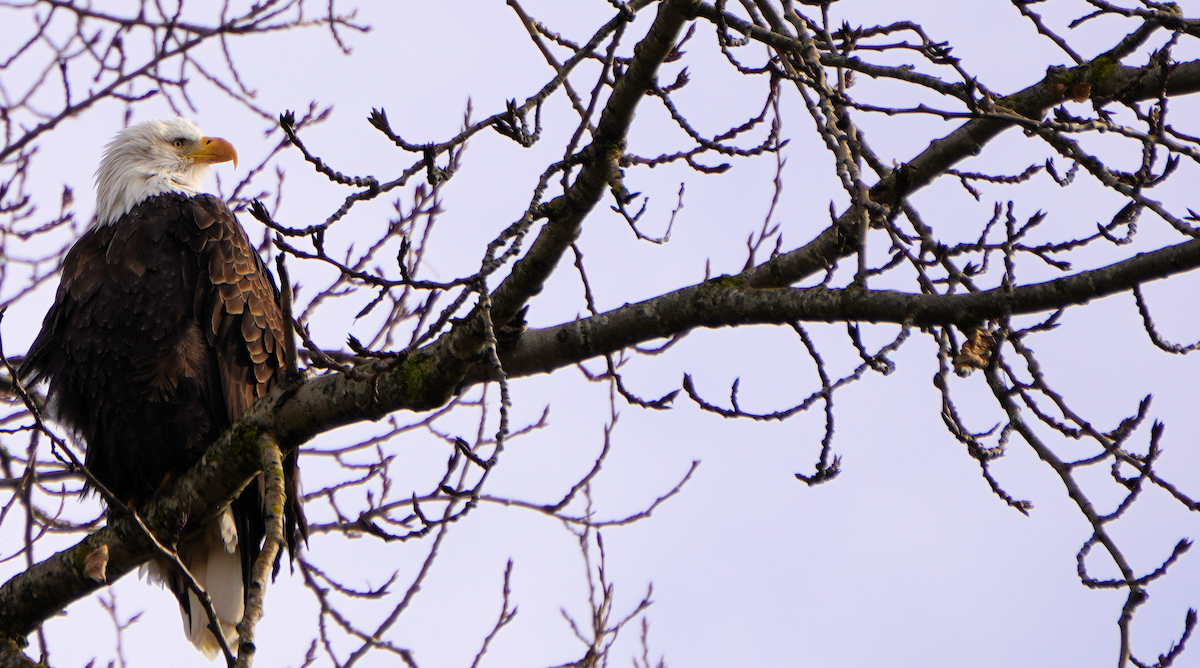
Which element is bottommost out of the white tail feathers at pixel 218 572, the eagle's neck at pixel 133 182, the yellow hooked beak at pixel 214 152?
the white tail feathers at pixel 218 572

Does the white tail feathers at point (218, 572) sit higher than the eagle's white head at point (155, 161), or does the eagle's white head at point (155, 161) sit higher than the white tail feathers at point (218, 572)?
the eagle's white head at point (155, 161)

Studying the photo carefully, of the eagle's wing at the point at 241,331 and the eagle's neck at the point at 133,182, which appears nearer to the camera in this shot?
the eagle's wing at the point at 241,331

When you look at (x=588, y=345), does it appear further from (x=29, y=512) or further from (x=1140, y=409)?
(x=29, y=512)

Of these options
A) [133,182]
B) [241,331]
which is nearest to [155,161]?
[133,182]

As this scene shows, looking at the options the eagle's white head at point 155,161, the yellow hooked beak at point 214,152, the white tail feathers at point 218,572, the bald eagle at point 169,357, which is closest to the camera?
the bald eagle at point 169,357

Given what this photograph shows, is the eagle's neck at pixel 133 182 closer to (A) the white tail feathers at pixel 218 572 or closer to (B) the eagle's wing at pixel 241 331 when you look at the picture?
(B) the eagle's wing at pixel 241 331

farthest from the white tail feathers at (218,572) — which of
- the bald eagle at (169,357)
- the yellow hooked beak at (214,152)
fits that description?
the yellow hooked beak at (214,152)

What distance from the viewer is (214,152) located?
468 centimetres

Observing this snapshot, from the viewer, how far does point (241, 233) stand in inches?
150

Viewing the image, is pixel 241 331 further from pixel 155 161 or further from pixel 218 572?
pixel 155 161

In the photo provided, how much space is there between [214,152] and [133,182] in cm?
48

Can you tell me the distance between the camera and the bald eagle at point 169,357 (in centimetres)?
349

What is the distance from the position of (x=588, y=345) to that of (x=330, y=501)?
228cm

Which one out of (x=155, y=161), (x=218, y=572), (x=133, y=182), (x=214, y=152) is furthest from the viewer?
(x=214, y=152)
